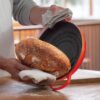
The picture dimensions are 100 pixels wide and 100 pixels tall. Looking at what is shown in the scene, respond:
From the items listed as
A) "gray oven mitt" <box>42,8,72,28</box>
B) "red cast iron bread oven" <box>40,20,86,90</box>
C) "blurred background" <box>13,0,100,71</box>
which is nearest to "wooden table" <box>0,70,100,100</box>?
"red cast iron bread oven" <box>40,20,86,90</box>

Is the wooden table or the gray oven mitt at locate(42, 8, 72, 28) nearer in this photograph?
the wooden table

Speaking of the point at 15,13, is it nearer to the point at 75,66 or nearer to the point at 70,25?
the point at 70,25

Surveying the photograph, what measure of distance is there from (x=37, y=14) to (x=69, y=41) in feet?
0.75

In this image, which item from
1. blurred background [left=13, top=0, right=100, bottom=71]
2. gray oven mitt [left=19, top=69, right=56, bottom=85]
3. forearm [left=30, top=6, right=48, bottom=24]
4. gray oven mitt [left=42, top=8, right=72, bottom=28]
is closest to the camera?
gray oven mitt [left=19, top=69, right=56, bottom=85]

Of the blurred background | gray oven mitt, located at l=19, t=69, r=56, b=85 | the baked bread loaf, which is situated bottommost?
the blurred background

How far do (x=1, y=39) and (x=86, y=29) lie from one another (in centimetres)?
188

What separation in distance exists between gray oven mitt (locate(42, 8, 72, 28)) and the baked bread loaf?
0.39ft

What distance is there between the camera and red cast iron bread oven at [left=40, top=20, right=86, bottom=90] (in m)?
0.79

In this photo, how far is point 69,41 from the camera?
2.83ft

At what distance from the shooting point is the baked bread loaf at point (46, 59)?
75cm

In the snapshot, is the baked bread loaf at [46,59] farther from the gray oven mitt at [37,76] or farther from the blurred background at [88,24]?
the blurred background at [88,24]

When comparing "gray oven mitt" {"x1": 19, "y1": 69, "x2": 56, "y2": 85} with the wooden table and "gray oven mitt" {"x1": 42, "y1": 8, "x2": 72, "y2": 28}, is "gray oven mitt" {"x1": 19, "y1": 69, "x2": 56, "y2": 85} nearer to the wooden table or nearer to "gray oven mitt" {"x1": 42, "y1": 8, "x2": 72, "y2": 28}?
the wooden table

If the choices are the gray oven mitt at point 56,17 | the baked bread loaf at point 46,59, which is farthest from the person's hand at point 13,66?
the gray oven mitt at point 56,17

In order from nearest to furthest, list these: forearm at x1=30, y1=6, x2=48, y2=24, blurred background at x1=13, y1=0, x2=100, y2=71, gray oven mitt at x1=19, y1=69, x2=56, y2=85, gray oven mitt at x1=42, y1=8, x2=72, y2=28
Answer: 1. gray oven mitt at x1=19, y1=69, x2=56, y2=85
2. gray oven mitt at x1=42, y1=8, x2=72, y2=28
3. forearm at x1=30, y1=6, x2=48, y2=24
4. blurred background at x1=13, y1=0, x2=100, y2=71
